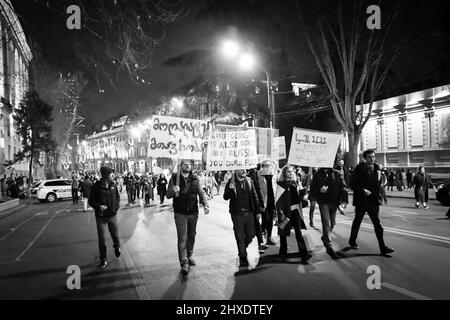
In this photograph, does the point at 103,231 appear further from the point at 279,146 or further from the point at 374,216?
the point at 279,146

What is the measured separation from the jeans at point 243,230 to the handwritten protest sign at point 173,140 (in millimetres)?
1538

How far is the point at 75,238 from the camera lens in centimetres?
1043

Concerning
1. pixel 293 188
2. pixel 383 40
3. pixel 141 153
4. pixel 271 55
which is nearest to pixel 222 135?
pixel 293 188

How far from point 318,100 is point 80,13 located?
29483mm

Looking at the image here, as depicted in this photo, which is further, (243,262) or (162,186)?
(162,186)

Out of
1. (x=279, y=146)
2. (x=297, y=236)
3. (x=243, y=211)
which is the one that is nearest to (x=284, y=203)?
(x=297, y=236)

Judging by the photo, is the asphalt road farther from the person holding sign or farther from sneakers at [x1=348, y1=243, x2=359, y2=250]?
the person holding sign

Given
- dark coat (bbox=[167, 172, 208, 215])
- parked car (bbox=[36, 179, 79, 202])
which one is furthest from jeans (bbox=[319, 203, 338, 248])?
parked car (bbox=[36, 179, 79, 202])

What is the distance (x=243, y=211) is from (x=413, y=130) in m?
25.7

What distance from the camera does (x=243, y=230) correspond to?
6812 mm

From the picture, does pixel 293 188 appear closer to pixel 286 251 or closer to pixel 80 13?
pixel 286 251

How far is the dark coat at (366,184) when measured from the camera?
7.41m

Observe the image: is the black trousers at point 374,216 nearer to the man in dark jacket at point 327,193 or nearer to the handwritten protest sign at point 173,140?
the man in dark jacket at point 327,193

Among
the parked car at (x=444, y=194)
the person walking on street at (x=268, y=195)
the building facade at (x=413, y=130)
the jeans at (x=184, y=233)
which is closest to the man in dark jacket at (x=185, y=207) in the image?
the jeans at (x=184, y=233)
